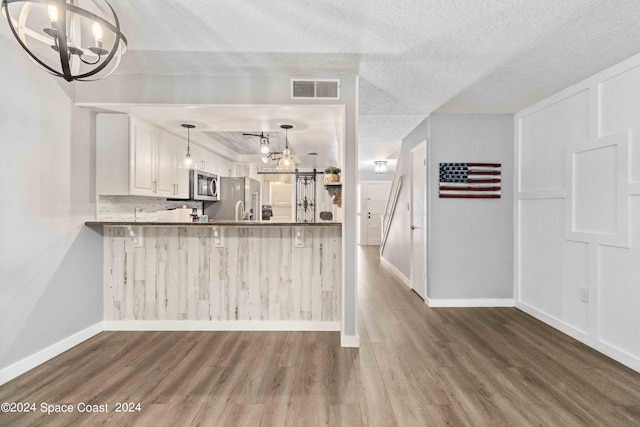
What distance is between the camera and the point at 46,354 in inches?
110

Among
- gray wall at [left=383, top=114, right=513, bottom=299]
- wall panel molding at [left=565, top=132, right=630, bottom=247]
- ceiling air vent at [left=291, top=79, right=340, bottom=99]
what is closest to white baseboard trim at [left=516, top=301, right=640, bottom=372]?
gray wall at [left=383, top=114, right=513, bottom=299]

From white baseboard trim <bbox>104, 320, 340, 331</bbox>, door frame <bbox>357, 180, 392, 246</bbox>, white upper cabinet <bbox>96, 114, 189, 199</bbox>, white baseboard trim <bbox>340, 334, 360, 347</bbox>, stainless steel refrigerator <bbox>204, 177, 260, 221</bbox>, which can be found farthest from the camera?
door frame <bbox>357, 180, 392, 246</bbox>

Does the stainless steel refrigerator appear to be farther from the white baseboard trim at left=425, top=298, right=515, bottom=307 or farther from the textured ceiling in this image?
the white baseboard trim at left=425, top=298, right=515, bottom=307

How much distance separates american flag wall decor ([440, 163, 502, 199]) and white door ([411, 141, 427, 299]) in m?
0.27

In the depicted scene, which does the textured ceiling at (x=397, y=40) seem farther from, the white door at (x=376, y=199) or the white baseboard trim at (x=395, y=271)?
the white door at (x=376, y=199)

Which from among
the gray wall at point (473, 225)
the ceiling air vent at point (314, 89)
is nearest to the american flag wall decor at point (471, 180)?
the gray wall at point (473, 225)

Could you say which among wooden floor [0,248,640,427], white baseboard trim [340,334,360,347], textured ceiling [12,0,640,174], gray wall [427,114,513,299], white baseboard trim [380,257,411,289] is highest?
textured ceiling [12,0,640,174]

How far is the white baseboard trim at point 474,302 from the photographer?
172 inches

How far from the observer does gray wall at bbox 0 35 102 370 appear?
2488 millimetres

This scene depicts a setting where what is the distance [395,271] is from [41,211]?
538 centimetres

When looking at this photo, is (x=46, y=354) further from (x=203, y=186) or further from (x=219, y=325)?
(x=203, y=186)

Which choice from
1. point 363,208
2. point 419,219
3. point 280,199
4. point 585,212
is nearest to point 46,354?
point 419,219

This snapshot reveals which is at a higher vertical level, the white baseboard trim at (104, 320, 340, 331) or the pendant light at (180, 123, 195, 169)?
the pendant light at (180, 123, 195, 169)

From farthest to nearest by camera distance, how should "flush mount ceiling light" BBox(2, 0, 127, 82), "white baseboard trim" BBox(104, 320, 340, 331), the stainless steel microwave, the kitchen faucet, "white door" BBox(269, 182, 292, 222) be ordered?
"white door" BBox(269, 182, 292, 222) → the kitchen faucet → the stainless steel microwave → "white baseboard trim" BBox(104, 320, 340, 331) → "flush mount ceiling light" BBox(2, 0, 127, 82)
